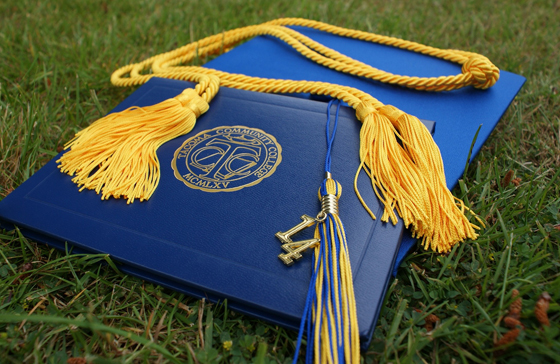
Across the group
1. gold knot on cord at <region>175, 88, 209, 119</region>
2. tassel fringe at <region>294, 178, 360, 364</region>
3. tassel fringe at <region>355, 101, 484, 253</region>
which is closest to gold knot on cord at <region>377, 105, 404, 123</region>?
tassel fringe at <region>355, 101, 484, 253</region>

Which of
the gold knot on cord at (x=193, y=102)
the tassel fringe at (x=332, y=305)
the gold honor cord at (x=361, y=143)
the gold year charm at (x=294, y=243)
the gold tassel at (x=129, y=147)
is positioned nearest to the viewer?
the tassel fringe at (x=332, y=305)

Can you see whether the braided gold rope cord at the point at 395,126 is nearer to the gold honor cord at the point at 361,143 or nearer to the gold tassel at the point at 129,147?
the gold honor cord at the point at 361,143

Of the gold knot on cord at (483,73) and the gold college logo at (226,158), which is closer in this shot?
the gold college logo at (226,158)

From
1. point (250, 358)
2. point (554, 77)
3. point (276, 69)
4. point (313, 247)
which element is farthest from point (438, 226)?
point (554, 77)

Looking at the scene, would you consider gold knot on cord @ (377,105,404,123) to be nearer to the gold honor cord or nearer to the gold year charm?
the gold honor cord

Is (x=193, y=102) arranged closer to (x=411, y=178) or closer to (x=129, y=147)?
(x=129, y=147)

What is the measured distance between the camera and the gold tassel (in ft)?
3.54

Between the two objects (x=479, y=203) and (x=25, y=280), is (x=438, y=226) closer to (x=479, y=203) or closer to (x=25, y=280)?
(x=479, y=203)

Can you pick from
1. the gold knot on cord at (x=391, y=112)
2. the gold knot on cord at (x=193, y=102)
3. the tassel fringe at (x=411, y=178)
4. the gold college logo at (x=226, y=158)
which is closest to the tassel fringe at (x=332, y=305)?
the tassel fringe at (x=411, y=178)

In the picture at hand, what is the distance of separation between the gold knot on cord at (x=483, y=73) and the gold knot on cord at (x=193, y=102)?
90 centimetres

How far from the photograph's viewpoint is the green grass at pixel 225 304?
2.70 feet

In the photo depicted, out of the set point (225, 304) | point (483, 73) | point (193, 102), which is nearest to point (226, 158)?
point (193, 102)

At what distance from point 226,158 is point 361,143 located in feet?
1.22

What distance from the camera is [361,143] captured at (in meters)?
1.09
